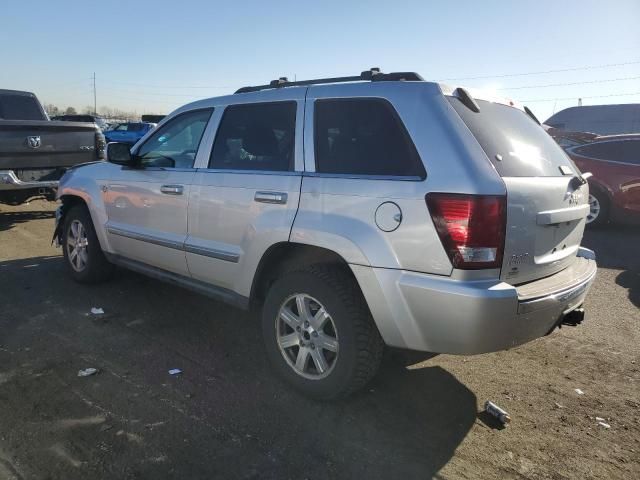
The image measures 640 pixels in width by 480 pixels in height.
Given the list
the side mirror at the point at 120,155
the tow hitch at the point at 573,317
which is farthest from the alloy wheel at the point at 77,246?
the tow hitch at the point at 573,317

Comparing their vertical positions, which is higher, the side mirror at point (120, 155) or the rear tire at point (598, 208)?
the side mirror at point (120, 155)

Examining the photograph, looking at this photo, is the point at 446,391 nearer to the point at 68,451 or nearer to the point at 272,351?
the point at 272,351

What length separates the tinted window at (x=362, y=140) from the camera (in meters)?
2.84

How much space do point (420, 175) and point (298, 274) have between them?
1.01m

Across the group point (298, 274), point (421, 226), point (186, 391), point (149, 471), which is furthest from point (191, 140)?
point (149, 471)

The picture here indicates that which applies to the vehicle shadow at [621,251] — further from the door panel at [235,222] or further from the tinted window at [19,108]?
the tinted window at [19,108]

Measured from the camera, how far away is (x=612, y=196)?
28.8 ft

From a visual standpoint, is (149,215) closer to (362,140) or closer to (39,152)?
(362,140)

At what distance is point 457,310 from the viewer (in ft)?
8.40

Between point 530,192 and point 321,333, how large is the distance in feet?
4.80

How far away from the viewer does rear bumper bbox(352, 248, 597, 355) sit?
2549mm

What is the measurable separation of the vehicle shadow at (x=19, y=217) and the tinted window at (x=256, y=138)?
237 inches

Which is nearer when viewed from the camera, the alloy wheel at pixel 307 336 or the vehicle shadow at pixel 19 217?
the alloy wheel at pixel 307 336

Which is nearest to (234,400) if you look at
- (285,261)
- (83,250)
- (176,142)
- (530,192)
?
(285,261)
